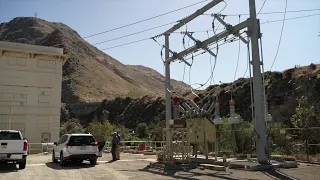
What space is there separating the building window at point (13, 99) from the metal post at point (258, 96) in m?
28.9

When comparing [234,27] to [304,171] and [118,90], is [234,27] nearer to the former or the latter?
[304,171]

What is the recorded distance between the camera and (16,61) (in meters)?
38.9

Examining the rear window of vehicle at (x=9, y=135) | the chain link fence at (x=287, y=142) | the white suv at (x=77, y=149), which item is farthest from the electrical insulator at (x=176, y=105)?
the rear window of vehicle at (x=9, y=135)

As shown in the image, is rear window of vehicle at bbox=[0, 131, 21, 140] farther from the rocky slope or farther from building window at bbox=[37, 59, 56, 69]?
building window at bbox=[37, 59, 56, 69]

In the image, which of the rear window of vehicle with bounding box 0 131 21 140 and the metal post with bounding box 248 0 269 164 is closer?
the metal post with bounding box 248 0 269 164

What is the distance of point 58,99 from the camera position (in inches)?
1570

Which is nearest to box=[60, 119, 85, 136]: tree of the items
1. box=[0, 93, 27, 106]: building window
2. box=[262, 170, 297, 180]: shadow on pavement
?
box=[0, 93, 27, 106]: building window

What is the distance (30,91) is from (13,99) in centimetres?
194

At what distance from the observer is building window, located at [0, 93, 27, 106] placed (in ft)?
123

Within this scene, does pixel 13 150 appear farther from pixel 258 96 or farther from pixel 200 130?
pixel 258 96

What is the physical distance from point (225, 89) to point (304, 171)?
52.5 meters

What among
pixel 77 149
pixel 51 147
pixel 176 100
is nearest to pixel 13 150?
pixel 77 149

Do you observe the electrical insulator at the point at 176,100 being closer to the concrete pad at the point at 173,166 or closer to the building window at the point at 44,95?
the concrete pad at the point at 173,166

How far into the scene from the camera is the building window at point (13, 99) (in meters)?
37.5
